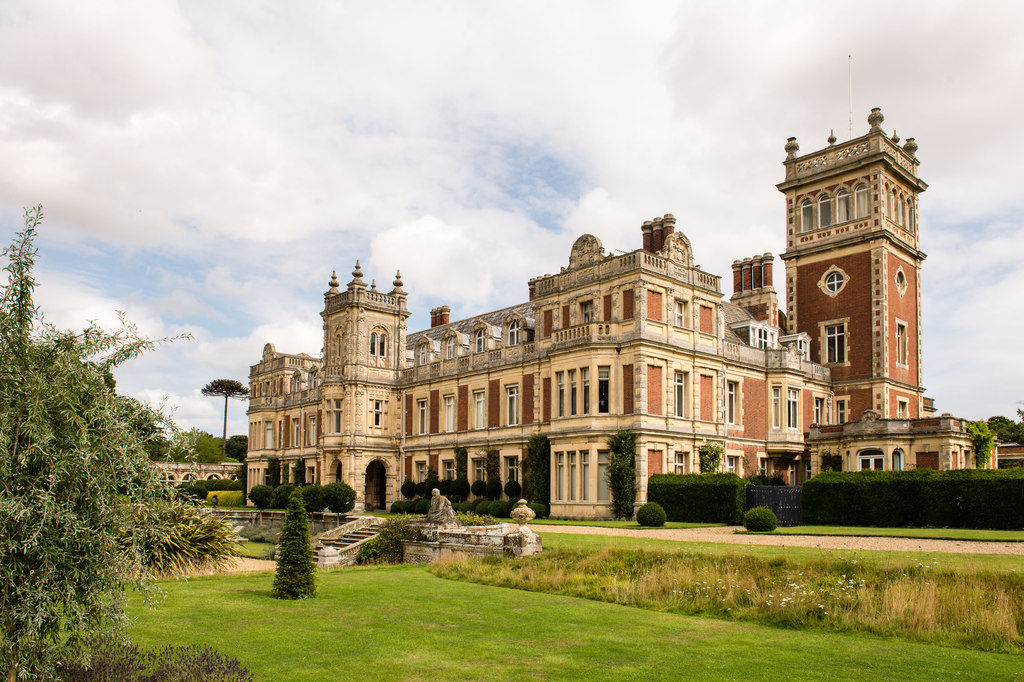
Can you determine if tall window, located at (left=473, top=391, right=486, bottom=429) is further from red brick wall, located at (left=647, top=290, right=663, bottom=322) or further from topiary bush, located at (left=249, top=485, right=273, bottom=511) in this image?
topiary bush, located at (left=249, top=485, right=273, bottom=511)

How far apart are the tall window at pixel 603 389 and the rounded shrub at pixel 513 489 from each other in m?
6.37

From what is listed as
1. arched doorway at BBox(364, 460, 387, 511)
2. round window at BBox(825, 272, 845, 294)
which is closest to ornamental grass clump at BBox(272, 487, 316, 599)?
arched doorway at BBox(364, 460, 387, 511)

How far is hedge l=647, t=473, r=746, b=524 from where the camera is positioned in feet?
94.1

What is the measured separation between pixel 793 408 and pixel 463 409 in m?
16.3

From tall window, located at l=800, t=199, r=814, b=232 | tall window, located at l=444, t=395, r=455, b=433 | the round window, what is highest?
tall window, located at l=800, t=199, r=814, b=232

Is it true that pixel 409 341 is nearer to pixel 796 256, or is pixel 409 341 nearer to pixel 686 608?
pixel 796 256

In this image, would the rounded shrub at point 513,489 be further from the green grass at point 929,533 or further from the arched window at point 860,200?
the arched window at point 860,200

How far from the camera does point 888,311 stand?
41.2 metres

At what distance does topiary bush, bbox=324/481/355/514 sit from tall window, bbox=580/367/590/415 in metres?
14.2

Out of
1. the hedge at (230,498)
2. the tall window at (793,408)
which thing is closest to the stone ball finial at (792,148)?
the tall window at (793,408)

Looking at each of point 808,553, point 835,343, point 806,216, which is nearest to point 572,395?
point 835,343

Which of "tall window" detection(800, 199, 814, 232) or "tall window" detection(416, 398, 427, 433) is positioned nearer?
"tall window" detection(800, 199, 814, 232)

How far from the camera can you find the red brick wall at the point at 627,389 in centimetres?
3347

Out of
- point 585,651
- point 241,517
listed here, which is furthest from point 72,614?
point 241,517
